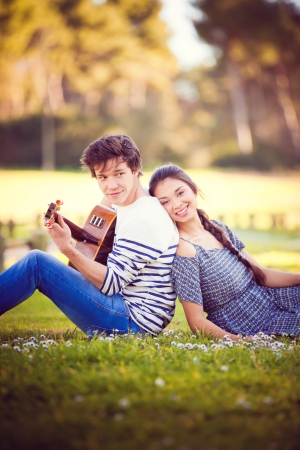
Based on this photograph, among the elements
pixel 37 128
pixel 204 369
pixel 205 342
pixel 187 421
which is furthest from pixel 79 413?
pixel 37 128

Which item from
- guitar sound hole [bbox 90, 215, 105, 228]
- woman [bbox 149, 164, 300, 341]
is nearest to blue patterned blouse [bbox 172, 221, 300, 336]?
woman [bbox 149, 164, 300, 341]

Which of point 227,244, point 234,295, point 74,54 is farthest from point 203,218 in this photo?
point 74,54

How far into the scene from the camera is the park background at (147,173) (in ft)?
8.56

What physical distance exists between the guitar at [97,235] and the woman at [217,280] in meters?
0.44

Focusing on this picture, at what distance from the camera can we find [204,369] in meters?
3.25

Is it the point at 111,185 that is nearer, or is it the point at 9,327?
the point at 111,185

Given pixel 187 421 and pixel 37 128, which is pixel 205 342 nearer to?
pixel 187 421

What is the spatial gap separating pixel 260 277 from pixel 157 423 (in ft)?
7.31

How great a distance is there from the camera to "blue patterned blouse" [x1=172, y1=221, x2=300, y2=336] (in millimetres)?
4090

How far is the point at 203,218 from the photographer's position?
14.9ft

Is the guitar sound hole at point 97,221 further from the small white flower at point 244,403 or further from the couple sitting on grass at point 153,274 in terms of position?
the small white flower at point 244,403

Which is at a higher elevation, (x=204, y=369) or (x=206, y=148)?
(x=206, y=148)

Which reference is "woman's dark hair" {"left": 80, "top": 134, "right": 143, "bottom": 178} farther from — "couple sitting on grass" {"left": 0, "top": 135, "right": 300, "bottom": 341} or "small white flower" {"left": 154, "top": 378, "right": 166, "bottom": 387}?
"small white flower" {"left": 154, "top": 378, "right": 166, "bottom": 387}

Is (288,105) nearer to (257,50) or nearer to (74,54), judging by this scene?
(257,50)
